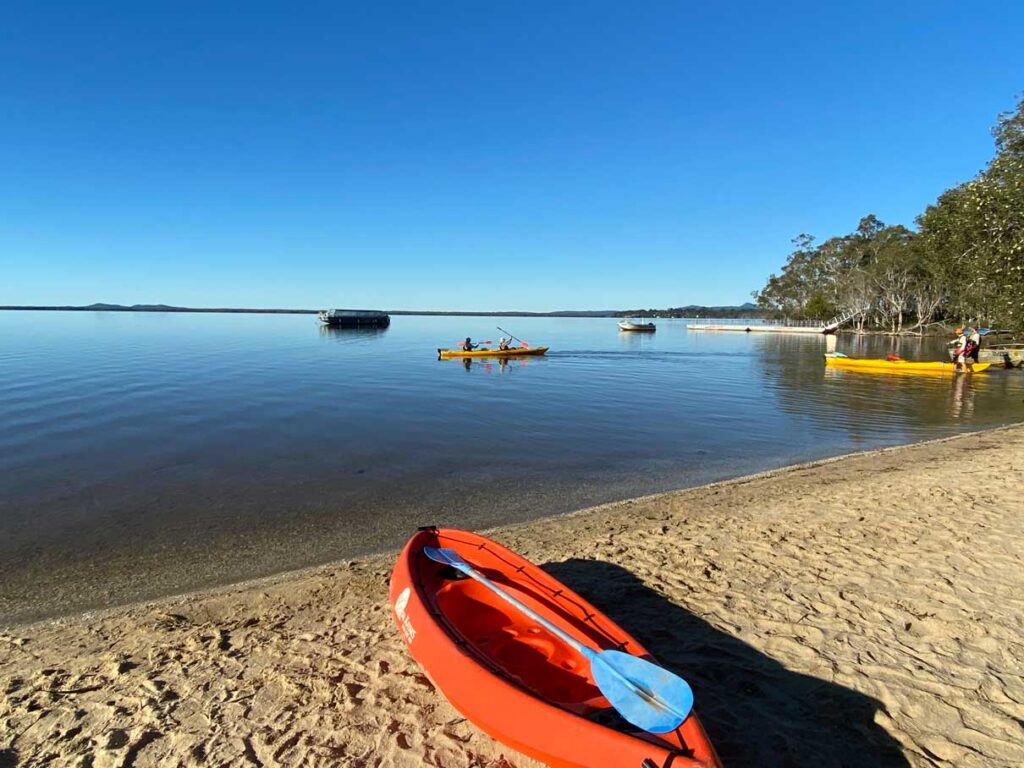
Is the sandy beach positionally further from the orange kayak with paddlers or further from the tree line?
the tree line

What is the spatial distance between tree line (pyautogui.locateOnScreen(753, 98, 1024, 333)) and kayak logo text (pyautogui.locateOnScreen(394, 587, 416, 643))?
23.7 meters

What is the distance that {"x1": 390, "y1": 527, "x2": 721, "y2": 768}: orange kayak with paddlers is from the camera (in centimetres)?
297

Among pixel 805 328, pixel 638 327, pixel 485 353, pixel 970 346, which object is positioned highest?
pixel 638 327

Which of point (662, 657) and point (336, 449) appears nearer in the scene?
point (662, 657)

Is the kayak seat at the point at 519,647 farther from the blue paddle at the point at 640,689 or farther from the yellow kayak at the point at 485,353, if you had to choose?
the yellow kayak at the point at 485,353

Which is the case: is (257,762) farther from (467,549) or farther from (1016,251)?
(1016,251)

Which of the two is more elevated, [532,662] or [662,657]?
[532,662]

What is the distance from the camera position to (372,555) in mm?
7520

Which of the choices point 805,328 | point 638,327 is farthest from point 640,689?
point 805,328

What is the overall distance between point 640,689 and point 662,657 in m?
1.56

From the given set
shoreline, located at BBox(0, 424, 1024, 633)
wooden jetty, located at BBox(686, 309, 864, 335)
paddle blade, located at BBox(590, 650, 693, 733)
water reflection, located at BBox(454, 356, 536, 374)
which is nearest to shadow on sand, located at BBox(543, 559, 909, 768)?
paddle blade, located at BBox(590, 650, 693, 733)

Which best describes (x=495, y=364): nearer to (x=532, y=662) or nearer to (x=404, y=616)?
(x=404, y=616)

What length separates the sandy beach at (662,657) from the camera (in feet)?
12.3

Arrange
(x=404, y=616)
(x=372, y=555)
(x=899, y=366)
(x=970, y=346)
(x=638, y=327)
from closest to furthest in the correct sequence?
(x=404, y=616)
(x=372, y=555)
(x=970, y=346)
(x=899, y=366)
(x=638, y=327)
